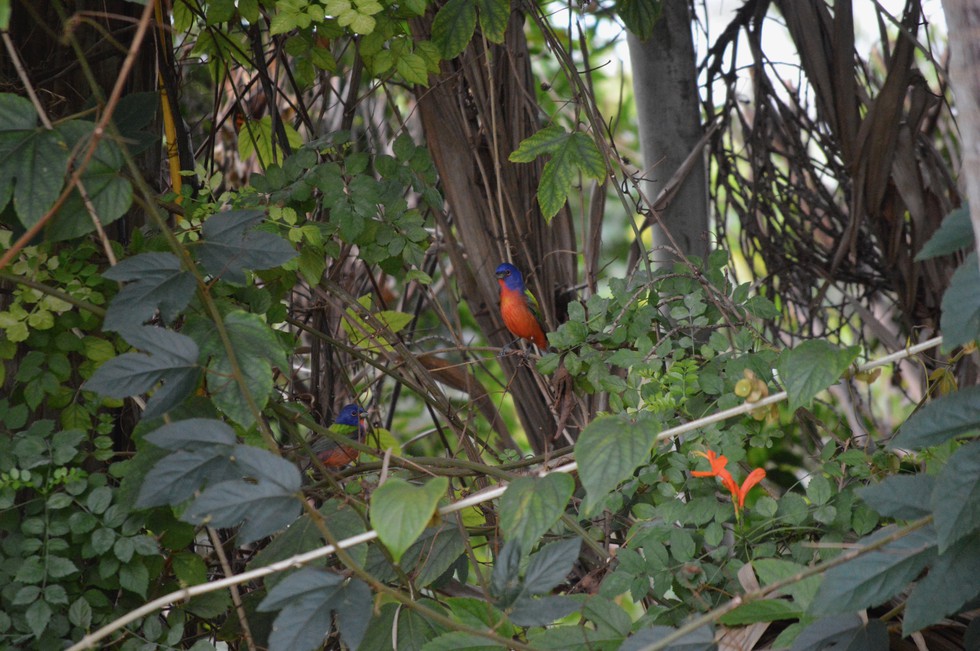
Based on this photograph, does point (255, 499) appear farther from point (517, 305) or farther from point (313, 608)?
point (517, 305)

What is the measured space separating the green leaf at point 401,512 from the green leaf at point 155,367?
0.36 m

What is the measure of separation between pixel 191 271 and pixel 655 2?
1.34 metres

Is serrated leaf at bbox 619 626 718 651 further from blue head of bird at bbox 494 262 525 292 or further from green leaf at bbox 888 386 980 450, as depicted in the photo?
blue head of bird at bbox 494 262 525 292

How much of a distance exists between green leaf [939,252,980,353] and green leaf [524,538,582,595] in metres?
0.56

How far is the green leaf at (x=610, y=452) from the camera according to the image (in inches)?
45.6

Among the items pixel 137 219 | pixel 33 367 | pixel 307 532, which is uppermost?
pixel 137 219

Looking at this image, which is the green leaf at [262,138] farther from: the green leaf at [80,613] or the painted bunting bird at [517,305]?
the green leaf at [80,613]

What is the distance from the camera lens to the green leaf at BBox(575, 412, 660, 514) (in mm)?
1157

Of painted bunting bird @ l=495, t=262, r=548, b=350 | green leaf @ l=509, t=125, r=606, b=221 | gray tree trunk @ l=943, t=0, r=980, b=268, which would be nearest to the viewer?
gray tree trunk @ l=943, t=0, r=980, b=268

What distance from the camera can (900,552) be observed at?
1166 mm

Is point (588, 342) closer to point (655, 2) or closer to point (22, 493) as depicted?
point (655, 2)

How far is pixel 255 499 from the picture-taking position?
46.9 inches

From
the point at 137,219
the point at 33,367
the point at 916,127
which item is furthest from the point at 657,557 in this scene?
the point at 916,127

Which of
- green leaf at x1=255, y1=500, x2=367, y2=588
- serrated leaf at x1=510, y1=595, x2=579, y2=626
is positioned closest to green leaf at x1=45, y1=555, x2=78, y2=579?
green leaf at x1=255, y1=500, x2=367, y2=588
